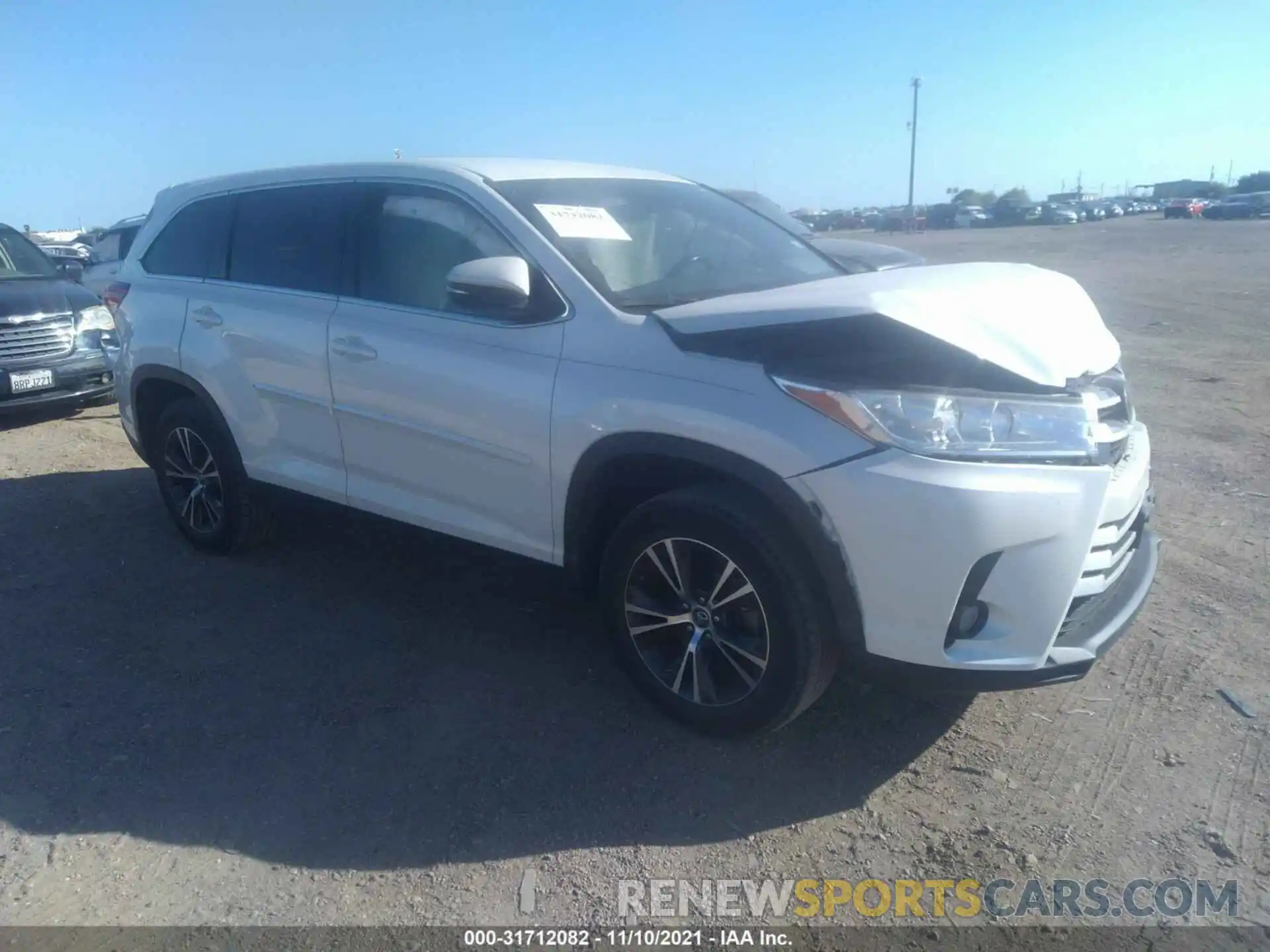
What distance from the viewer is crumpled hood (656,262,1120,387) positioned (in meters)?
2.90

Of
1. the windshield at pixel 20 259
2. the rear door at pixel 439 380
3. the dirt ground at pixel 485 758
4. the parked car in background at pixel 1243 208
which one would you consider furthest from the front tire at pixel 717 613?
the parked car in background at pixel 1243 208

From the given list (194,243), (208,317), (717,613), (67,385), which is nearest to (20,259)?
(67,385)

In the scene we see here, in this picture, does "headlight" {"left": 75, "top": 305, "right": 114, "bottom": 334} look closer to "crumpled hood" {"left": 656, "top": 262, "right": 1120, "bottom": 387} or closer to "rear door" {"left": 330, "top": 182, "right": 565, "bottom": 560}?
"rear door" {"left": 330, "top": 182, "right": 565, "bottom": 560}

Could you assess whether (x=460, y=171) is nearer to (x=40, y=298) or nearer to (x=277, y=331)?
(x=277, y=331)

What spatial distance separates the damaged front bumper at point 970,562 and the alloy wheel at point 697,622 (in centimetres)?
38

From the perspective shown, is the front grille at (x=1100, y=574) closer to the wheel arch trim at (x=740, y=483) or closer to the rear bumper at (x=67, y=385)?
the wheel arch trim at (x=740, y=483)

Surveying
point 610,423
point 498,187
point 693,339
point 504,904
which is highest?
point 498,187

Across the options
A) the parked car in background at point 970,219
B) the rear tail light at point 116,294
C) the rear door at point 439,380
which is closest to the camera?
the rear door at point 439,380

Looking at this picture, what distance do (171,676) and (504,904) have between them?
6.59 ft

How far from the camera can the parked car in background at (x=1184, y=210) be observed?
191 ft

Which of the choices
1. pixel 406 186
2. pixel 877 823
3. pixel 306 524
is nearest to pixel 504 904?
pixel 877 823

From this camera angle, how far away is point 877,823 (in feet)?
9.88

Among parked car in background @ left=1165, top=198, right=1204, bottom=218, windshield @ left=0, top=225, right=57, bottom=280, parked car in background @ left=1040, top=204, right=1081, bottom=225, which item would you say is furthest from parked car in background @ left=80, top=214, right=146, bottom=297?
parked car in background @ left=1165, top=198, right=1204, bottom=218

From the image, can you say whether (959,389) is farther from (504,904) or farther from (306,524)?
(306,524)
